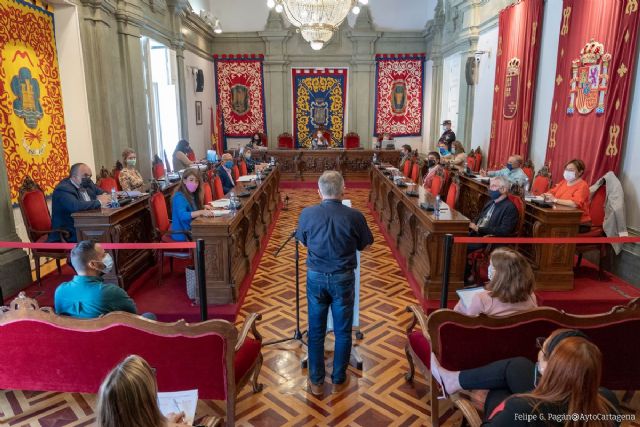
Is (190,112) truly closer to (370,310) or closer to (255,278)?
(255,278)

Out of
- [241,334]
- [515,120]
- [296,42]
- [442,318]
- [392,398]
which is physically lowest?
[392,398]

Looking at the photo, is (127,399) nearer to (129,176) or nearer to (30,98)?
(30,98)

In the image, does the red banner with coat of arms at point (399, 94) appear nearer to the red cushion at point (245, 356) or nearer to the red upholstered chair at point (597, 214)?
the red upholstered chair at point (597, 214)

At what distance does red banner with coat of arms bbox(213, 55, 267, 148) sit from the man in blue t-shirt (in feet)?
39.6

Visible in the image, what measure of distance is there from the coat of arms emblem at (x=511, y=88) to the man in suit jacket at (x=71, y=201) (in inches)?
268

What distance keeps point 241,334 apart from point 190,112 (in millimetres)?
9668

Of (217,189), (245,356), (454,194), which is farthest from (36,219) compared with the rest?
(454,194)

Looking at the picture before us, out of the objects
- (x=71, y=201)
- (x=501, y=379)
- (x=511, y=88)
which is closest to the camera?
(x=501, y=379)

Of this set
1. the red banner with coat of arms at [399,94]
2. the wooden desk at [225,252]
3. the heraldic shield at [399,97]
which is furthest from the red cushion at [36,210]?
the heraldic shield at [399,97]

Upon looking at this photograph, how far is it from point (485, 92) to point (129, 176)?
7.24 meters

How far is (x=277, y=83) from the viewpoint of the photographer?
1389cm

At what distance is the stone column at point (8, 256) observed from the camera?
447 cm

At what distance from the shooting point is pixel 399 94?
14086mm

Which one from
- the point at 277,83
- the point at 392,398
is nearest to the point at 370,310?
the point at 392,398
